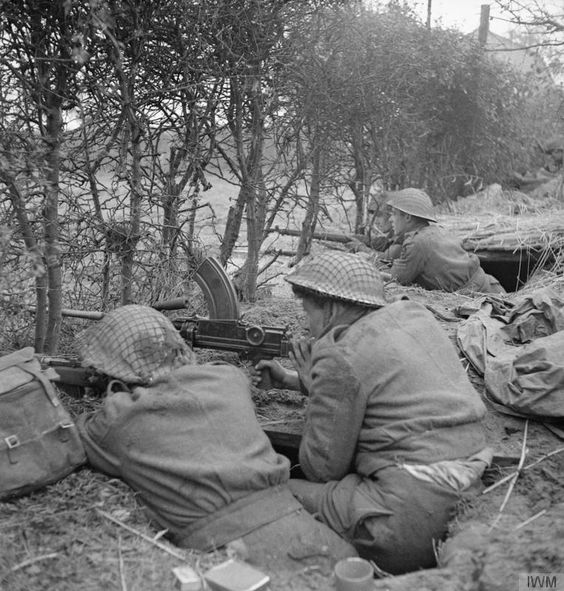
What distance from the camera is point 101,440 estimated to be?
3.16 m

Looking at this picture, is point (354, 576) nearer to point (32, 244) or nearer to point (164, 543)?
point (164, 543)

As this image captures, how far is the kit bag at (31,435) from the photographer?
118 inches

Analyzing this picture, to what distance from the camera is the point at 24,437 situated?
305 cm

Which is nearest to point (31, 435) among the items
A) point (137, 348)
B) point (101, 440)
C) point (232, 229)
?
point (101, 440)

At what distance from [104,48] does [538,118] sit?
1459cm

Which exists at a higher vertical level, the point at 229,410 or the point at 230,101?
the point at 230,101

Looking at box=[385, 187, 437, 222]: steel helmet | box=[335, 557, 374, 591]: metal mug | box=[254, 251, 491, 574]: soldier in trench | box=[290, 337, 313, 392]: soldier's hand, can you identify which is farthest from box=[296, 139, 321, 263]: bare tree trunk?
box=[335, 557, 374, 591]: metal mug

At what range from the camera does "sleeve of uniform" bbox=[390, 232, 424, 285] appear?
7926mm

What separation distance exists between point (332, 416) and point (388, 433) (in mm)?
268

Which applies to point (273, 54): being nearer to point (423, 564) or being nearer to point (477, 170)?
point (423, 564)

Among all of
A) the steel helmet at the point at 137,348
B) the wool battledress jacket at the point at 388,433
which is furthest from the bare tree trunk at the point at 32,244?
the wool battledress jacket at the point at 388,433

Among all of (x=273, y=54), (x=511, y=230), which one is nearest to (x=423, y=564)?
(x=273, y=54)

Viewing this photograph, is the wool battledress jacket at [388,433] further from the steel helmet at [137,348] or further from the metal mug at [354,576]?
the steel helmet at [137,348]

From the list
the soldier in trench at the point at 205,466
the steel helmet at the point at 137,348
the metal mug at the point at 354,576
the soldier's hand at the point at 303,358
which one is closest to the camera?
the metal mug at the point at 354,576
